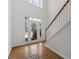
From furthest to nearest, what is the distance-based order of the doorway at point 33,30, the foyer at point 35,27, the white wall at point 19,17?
the doorway at point 33,30
the white wall at point 19,17
the foyer at point 35,27

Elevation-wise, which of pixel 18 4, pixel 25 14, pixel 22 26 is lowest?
pixel 22 26

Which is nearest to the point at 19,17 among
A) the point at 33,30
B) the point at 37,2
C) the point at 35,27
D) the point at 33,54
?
the point at 33,30

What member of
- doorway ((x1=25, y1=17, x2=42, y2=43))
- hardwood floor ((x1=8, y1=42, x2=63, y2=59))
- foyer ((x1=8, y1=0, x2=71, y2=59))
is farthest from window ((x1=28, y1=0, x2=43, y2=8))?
hardwood floor ((x1=8, y1=42, x2=63, y2=59))

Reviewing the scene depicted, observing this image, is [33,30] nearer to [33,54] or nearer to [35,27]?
[35,27]

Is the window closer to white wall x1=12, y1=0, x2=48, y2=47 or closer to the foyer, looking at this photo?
the foyer

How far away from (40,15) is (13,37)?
3.70m

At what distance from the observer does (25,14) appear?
7.41 m

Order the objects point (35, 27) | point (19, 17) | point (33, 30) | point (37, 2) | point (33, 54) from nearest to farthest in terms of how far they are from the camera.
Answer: point (33, 54), point (19, 17), point (33, 30), point (35, 27), point (37, 2)

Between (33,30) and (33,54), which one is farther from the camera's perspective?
(33,30)

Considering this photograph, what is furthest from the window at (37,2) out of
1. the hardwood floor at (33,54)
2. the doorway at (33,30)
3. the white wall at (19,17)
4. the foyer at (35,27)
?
the hardwood floor at (33,54)

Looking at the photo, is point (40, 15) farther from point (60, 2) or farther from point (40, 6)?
point (60, 2)

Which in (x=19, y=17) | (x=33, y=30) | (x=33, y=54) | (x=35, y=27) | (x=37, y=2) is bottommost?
(x=33, y=54)

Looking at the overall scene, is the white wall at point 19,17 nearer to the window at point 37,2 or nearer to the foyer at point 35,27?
the foyer at point 35,27

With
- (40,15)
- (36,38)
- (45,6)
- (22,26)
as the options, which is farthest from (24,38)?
(45,6)
